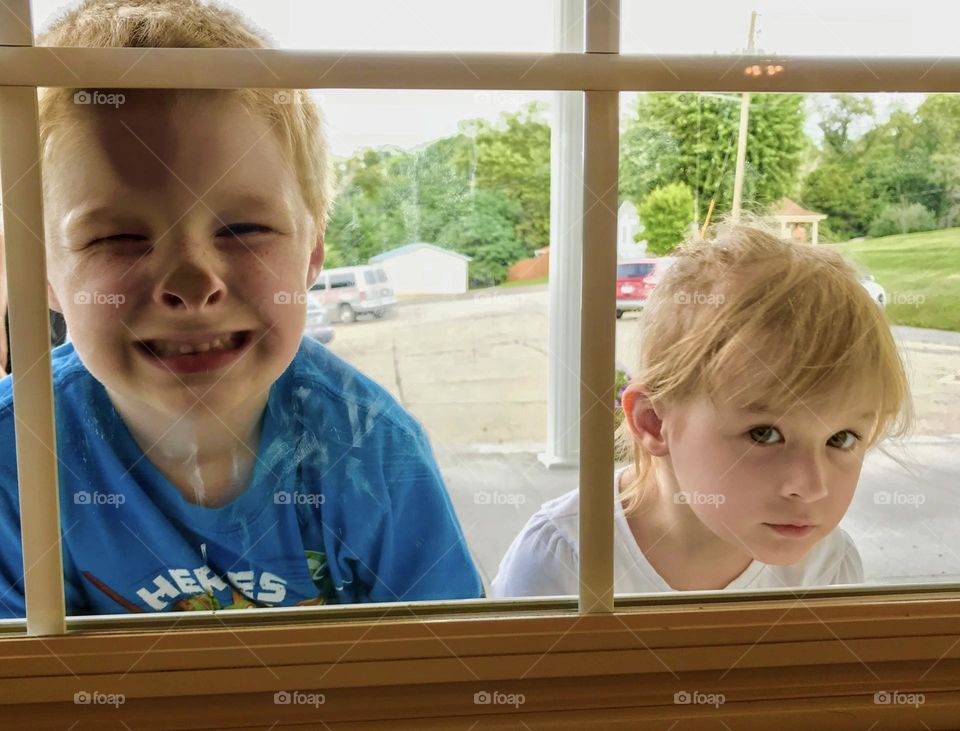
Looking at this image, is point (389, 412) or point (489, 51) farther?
point (389, 412)

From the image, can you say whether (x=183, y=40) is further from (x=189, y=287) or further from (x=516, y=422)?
(x=516, y=422)

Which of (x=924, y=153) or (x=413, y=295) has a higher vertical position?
(x=924, y=153)

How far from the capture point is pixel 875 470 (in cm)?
100

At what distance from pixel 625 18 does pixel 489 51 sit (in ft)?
0.51

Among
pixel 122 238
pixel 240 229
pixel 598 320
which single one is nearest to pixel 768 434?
pixel 598 320

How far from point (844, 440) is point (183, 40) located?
84cm

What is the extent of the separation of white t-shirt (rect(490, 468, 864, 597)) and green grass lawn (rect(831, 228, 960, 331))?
0.88 feet

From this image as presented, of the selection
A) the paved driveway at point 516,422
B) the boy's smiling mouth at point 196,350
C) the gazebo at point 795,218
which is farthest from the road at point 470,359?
the gazebo at point 795,218

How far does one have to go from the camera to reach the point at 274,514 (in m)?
0.95

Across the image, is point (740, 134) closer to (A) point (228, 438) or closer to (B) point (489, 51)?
(B) point (489, 51)

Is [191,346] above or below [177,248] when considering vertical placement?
below

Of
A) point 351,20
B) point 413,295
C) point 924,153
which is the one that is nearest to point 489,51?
point 351,20

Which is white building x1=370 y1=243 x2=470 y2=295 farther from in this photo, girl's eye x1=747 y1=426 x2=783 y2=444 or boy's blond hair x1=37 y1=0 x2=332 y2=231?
girl's eye x1=747 y1=426 x2=783 y2=444

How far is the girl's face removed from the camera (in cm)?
96
